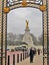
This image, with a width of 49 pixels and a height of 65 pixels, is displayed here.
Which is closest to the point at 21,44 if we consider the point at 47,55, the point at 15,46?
the point at 15,46

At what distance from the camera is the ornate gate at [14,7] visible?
922cm

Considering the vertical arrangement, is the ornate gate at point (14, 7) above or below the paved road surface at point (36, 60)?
above

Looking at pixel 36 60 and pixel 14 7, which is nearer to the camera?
pixel 36 60

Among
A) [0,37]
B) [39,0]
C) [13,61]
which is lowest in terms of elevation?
[13,61]

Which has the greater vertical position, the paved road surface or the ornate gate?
the ornate gate

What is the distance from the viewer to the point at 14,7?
30.7 feet

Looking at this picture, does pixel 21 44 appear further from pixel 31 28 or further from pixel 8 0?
pixel 8 0

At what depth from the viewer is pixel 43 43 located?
9.21m

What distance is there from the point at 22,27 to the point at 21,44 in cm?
46

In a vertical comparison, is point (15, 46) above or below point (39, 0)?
below

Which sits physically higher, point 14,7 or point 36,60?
Answer: point 14,7

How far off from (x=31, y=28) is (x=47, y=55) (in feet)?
2.75

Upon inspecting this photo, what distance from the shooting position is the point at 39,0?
9.34 m

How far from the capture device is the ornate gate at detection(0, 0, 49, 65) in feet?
30.2
